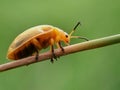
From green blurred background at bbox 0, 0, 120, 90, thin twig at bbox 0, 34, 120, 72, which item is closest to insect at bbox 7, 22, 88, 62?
thin twig at bbox 0, 34, 120, 72

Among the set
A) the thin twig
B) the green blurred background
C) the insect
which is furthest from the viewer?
the green blurred background

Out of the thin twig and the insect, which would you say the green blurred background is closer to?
the insect

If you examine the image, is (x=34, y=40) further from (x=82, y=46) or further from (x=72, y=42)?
(x=72, y=42)

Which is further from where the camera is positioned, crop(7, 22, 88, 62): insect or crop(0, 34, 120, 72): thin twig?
crop(7, 22, 88, 62): insect

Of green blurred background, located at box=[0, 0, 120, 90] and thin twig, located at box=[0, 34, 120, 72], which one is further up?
thin twig, located at box=[0, 34, 120, 72]

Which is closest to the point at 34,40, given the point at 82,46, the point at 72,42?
the point at 82,46

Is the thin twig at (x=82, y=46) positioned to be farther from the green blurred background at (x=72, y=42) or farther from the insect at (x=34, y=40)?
the green blurred background at (x=72, y=42)

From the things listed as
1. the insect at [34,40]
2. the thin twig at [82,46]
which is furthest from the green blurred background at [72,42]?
the thin twig at [82,46]
